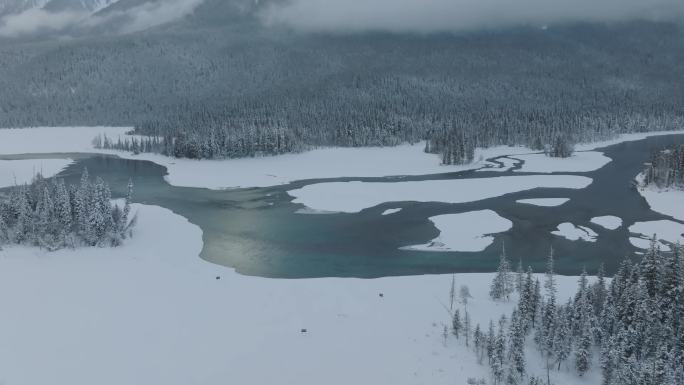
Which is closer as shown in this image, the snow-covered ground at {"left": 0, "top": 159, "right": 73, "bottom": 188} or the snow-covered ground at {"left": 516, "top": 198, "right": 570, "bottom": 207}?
the snow-covered ground at {"left": 516, "top": 198, "right": 570, "bottom": 207}

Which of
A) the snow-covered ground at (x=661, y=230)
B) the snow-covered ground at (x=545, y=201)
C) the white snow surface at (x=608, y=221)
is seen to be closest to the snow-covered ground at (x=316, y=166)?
the snow-covered ground at (x=545, y=201)

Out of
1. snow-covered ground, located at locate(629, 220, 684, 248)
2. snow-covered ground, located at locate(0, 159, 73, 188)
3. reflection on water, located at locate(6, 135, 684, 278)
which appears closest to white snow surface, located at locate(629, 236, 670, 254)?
reflection on water, located at locate(6, 135, 684, 278)

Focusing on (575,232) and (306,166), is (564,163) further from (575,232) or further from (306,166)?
(575,232)

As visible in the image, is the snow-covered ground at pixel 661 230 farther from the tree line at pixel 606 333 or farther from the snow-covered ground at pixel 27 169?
the snow-covered ground at pixel 27 169

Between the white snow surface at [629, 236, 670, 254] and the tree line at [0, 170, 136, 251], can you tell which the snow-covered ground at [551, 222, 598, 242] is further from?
the tree line at [0, 170, 136, 251]

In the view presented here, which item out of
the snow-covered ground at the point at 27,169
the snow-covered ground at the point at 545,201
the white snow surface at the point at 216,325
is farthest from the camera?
the snow-covered ground at the point at 27,169

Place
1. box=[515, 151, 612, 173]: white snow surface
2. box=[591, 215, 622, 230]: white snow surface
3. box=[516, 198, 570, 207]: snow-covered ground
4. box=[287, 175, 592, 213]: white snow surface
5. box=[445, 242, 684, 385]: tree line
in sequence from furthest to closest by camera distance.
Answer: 1. box=[515, 151, 612, 173]: white snow surface
2. box=[287, 175, 592, 213]: white snow surface
3. box=[516, 198, 570, 207]: snow-covered ground
4. box=[591, 215, 622, 230]: white snow surface
5. box=[445, 242, 684, 385]: tree line
